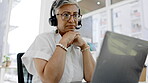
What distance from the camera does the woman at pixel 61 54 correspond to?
2.53ft

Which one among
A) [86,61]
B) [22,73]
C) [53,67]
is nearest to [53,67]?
[53,67]

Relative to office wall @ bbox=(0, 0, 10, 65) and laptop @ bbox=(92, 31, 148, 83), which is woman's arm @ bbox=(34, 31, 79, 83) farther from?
office wall @ bbox=(0, 0, 10, 65)

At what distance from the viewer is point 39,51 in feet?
2.76

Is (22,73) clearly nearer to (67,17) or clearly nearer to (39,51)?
(39,51)

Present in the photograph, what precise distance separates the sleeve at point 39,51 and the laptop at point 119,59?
449 millimetres

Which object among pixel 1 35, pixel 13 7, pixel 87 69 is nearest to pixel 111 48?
pixel 87 69

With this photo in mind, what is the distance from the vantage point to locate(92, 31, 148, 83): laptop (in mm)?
427

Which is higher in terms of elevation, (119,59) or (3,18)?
(3,18)

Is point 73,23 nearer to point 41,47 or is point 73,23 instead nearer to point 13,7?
point 41,47

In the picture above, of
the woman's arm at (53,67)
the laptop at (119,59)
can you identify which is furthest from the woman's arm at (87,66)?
the laptop at (119,59)

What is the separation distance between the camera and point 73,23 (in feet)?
3.19

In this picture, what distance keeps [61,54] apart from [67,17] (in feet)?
0.96

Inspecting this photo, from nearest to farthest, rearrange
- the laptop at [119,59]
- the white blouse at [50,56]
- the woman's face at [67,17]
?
the laptop at [119,59] < the white blouse at [50,56] < the woman's face at [67,17]

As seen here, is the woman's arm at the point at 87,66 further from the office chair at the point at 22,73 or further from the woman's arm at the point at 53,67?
the office chair at the point at 22,73
